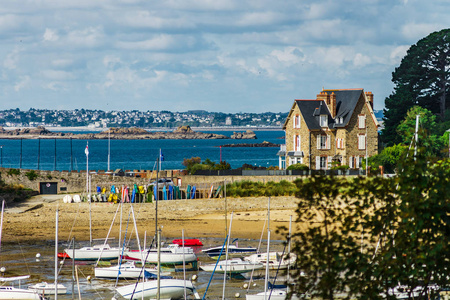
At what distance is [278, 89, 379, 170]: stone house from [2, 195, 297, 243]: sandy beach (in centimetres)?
1325

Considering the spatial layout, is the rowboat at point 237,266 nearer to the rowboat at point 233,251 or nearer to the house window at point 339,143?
the rowboat at point 233,251

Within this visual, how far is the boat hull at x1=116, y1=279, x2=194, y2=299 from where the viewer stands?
2846 centimetres

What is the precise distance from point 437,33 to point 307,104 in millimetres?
36045

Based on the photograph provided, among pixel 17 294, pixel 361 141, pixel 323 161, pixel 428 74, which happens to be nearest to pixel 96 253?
pixel 17 294

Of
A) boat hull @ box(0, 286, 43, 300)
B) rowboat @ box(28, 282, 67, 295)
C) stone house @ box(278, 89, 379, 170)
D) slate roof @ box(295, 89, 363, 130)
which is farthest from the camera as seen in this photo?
slate roof @ box(295, 89, 363, 130)

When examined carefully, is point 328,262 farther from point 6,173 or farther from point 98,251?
point 6,173

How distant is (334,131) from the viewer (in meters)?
69.1

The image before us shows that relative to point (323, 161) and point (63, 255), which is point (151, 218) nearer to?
point (63, 255)

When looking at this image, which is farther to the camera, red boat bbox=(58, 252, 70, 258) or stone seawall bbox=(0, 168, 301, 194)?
stone seawall bbox=(0, 168, 301, 194)

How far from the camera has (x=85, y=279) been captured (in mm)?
33656

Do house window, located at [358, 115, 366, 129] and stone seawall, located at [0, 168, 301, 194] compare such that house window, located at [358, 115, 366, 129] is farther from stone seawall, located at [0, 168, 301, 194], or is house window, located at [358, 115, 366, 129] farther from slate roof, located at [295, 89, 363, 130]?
stone seawall, located at [0, 168, 301, 194]

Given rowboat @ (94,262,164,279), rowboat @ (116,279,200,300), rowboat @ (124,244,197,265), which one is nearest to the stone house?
rowboat @ (124,244,197,265)

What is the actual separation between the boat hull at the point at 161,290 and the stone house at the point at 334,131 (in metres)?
40.7

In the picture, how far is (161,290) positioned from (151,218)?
24.3 metres
